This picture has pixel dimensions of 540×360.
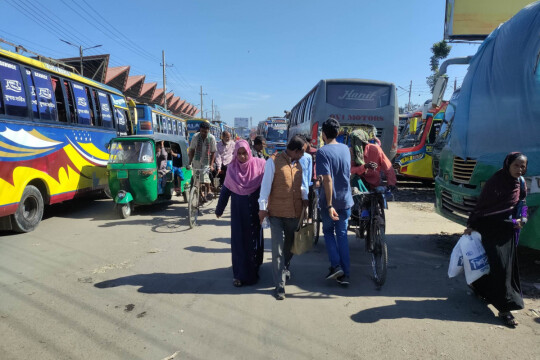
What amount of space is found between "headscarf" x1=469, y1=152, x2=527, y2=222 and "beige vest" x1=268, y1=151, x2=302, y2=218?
5.90 ft

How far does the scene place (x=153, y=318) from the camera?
125 inches

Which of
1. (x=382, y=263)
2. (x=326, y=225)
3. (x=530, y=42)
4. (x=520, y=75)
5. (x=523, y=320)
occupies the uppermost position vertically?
(x=530, y=42)

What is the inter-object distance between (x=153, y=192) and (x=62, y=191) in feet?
6.10

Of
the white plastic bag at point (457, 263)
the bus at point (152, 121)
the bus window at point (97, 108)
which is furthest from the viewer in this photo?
the bus at point (152, 121)

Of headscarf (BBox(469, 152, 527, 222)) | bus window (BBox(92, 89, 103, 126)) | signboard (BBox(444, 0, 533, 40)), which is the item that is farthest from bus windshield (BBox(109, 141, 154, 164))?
signboard (BBox(444, 0, 533, 40))

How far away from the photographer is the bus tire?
595 cm

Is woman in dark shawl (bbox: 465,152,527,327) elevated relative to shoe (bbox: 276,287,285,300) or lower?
elevated

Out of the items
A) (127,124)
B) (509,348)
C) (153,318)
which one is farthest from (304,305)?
(127,124)

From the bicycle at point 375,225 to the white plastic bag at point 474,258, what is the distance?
0.76 meters

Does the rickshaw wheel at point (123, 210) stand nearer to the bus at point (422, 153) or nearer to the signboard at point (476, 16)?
the bus at point (422, 153)

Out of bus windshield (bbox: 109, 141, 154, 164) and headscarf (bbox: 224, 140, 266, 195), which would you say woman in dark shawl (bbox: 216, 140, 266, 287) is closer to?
headscarf (bbox: 224, 140, 266, 195)

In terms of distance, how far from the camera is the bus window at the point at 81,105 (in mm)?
8094

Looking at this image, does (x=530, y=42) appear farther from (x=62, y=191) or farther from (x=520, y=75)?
(x=62, y=191)

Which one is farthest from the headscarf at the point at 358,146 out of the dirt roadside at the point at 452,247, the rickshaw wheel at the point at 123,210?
the rickshaw wheel at the point at 123,210
